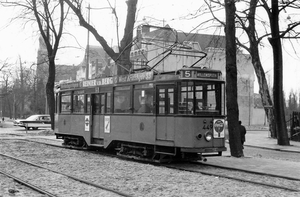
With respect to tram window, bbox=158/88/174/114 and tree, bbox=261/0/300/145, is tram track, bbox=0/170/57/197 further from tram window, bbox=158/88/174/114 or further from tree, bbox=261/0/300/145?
tree, bbox=261/0/300/145

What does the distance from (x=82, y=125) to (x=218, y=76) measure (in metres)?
7.10

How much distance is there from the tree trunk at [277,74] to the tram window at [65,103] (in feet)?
39.8

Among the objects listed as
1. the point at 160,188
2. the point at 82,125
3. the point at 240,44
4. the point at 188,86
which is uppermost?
the point at 240,44

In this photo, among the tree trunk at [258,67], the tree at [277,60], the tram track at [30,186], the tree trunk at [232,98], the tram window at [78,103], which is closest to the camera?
the tram track at [30,186]

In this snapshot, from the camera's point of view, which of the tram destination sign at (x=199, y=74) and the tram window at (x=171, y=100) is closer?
the tram destination sign at (x=199, y=74)

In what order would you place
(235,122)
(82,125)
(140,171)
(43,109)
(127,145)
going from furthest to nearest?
(43,109)
(82,125)
(235,122)
(127,145)
(140,171)

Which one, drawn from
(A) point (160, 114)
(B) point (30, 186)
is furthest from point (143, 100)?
(B) point (30, 186)

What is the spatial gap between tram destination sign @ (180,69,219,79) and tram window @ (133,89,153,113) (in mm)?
1518

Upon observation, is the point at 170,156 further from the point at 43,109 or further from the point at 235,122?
the point at 43,109

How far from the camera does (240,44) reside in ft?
86.4

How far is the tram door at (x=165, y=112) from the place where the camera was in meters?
12.8

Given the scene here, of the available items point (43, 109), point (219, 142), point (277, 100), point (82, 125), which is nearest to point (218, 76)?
point (219, 142)

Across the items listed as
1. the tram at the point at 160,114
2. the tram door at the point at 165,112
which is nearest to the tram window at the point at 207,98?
the tram at the point at 160,114

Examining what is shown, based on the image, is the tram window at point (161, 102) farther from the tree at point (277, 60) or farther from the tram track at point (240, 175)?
the tree at point (277, 60)
